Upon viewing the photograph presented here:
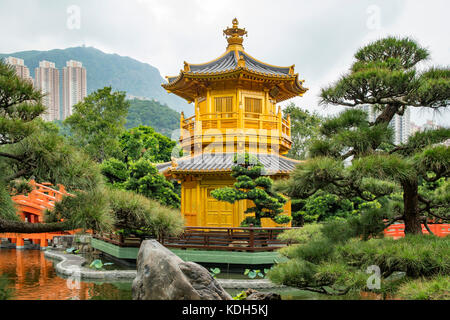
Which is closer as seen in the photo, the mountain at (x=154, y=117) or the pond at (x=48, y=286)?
the pond at (x=48, y=286)

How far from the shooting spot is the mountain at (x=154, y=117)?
52688 millimetres

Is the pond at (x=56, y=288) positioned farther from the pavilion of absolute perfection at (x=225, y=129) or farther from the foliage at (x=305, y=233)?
the pavilion of absolute perfection at (x=225, y=129)

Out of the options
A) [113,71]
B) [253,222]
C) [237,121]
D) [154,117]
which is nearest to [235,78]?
[237,121]

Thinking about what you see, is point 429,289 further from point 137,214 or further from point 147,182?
point 147,182

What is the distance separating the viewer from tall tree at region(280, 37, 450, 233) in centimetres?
411

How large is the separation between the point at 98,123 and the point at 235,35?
41.3ft

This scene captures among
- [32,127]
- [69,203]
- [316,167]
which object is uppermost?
[32,127]

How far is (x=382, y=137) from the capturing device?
15.3ft

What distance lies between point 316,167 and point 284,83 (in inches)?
378

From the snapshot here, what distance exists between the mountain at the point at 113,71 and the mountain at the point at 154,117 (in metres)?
40.7

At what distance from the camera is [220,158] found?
1249cm

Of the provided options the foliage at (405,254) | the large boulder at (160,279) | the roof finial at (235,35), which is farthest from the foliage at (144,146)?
the foliage at (405,254)
